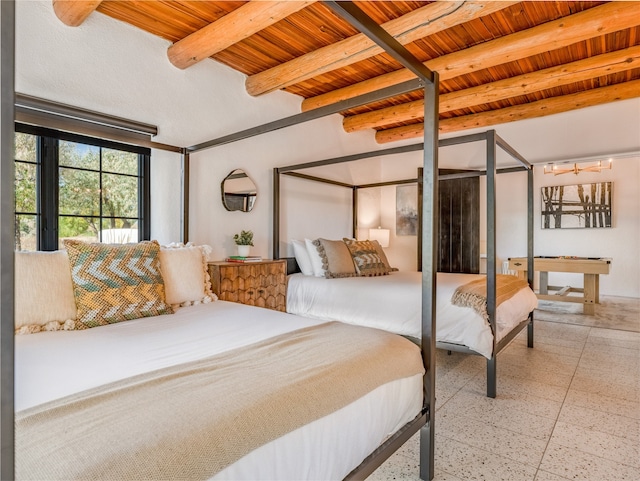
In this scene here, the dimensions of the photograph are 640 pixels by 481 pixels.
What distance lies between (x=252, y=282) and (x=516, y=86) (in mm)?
3442

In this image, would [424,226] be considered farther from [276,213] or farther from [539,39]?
[276,213]

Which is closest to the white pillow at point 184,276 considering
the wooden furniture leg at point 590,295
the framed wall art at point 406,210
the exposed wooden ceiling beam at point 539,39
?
the exposed wooden ceiling beam at point 539,39

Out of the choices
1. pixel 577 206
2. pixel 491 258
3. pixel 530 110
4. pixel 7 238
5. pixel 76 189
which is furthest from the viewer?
pixel 577 206

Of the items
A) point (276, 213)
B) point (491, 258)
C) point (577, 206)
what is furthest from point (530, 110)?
point (276, 213)

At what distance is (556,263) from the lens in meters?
5.07

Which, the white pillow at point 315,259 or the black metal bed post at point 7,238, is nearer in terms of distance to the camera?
the black metal bed post at point 7,238

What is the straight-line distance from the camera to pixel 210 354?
1.32 m

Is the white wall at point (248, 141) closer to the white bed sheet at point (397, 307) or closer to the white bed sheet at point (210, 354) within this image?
the white bed sheet at point (397, 307)

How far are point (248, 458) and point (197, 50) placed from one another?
9.91 ft

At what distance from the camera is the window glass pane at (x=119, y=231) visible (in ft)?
9.34

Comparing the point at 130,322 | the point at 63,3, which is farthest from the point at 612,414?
the point at 63,3

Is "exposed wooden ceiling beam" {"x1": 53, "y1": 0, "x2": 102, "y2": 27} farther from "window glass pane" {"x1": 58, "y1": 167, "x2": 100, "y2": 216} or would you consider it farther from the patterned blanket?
the patterned blanket

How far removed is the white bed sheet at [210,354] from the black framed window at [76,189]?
4.11 feet

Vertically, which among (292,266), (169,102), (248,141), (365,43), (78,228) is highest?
(365,43)
